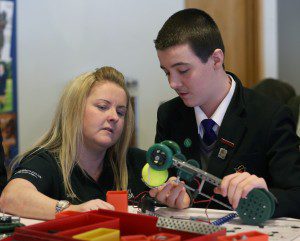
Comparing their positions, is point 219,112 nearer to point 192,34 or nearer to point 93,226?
point 192,34

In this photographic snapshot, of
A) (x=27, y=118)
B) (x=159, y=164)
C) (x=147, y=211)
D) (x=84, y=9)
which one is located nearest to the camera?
(x=159, y=164)

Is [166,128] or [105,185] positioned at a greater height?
[166,128]

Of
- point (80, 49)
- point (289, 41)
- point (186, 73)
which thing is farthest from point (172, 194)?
point (289, 41)

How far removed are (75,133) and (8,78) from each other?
1.54m

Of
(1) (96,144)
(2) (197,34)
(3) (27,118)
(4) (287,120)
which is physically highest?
(2) (197,34)

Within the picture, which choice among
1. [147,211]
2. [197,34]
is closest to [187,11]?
[197,34]

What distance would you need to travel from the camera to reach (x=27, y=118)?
3.43 meters

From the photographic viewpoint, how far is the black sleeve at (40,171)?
1776 mm

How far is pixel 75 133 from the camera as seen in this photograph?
194 cm

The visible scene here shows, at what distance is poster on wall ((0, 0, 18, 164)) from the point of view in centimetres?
327

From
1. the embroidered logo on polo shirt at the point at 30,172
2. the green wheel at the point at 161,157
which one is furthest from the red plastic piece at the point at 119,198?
the embroidered logo on polo shirt at the point at 30,172

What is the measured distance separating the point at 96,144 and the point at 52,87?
1.69 meters

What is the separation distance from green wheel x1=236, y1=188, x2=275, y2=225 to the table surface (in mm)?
22

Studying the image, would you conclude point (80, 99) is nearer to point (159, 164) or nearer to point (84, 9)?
point (159, 164)
